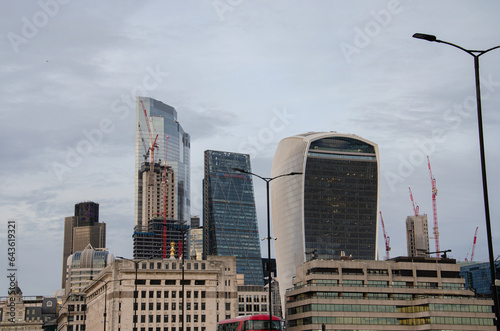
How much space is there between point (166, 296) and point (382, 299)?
5531 cm

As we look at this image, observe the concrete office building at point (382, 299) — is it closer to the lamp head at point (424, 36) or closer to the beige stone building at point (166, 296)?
the beige stone building at point (166, 296)

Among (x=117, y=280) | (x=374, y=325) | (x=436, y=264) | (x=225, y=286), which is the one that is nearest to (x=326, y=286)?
(x=374, y=325)

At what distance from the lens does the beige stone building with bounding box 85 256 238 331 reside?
158m

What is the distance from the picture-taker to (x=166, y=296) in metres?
162

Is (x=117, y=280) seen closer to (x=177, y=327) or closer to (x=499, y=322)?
(x=177, y=327)

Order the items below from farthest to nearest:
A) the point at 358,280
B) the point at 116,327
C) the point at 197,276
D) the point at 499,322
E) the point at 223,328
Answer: the point at 358,280, the point at 197,276, the point at 116,327, the point at 223,328, the point at 499,322

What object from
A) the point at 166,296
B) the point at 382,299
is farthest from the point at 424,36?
the point at 382,299

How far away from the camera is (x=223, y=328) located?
9638 centimetres

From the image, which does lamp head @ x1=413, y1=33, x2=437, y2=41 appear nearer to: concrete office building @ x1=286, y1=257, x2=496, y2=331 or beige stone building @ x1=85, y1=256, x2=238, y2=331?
beige stone building @ x1=85, y1=256, x2=238, y2=331

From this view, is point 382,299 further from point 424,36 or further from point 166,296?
point 424,36

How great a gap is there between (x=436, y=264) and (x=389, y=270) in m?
14.5

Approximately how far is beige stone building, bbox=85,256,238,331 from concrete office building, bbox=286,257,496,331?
2060 cm

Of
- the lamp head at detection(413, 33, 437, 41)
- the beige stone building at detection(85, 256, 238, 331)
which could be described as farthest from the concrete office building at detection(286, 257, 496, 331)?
the lamp head at detection(413, 33, 437, 41)

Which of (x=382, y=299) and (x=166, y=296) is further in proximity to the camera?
(x=382, y=299)
